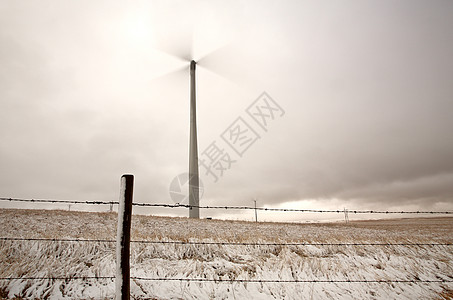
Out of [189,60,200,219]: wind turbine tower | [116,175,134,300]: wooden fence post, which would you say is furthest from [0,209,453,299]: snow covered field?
[189,60,200,219]: wind turbine tower

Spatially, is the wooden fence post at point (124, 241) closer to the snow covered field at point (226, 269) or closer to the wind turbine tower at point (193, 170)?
the snow covered field at point (226, 269)

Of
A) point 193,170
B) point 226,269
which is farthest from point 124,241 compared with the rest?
point 193,170

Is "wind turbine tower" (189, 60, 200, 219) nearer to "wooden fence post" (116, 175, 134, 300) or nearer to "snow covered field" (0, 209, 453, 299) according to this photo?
"snow covered field" (0, 209, 453, 299)

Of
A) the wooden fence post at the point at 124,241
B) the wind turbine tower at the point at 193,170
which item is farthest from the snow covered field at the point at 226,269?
the wind turbine tower at the point at 193,170

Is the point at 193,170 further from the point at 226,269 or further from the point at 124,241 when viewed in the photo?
the point at 124,241

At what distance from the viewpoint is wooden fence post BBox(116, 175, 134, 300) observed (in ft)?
16.3

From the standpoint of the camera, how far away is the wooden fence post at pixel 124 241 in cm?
495

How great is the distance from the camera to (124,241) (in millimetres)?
5094

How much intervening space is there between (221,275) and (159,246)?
9.92ft

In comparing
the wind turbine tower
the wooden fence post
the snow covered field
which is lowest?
the snow covered field

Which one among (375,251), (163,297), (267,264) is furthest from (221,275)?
(375,251)

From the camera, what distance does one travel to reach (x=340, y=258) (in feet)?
34.7

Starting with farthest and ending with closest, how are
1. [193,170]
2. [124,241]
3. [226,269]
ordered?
[193,170] → [226,269] → [124,241]

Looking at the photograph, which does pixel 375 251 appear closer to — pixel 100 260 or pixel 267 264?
pixel 267 264
